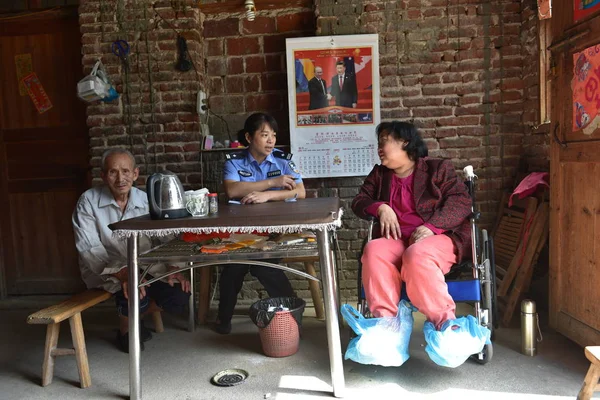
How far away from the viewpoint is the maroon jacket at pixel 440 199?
2533 mm

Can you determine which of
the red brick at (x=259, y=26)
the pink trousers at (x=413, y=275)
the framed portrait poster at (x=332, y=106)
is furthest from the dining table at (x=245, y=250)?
the red brick at (x=259, y=26)

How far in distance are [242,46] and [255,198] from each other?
149cm

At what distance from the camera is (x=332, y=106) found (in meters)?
3.55

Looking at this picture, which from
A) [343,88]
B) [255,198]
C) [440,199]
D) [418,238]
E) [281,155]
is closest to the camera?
[418,238]

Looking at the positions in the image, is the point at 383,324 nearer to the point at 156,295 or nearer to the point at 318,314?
the point at 318,314

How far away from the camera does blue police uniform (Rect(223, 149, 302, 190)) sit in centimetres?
Result: 313

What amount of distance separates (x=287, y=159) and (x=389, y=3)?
1.39 m

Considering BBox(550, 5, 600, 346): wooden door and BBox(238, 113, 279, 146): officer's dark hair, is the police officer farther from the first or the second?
BBox(550, 5, 600, 346): wooden door

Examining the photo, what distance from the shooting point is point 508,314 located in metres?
3.03

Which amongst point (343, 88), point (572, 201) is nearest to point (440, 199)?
point (572, 201)

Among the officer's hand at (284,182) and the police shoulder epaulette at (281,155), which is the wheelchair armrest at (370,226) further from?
the police shoulder epaulette at (281,155)

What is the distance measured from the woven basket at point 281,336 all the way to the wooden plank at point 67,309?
36.4 inches

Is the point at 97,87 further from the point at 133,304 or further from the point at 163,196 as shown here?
the point at 133,304

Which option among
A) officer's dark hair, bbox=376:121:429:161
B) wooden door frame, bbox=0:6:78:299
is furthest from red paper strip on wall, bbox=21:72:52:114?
officer's dark hair, bbox=376:121:429:161
